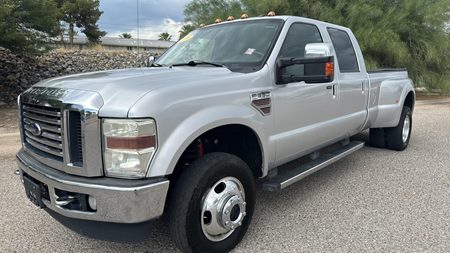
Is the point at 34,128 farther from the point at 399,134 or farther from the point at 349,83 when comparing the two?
the point at 399,134

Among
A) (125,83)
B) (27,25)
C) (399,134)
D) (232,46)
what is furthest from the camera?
(27,25)

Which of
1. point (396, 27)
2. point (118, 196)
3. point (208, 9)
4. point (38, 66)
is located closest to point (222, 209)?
point (118, 196)

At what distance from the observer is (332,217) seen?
12.5 feet

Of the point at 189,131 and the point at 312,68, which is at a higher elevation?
the point at 312,68

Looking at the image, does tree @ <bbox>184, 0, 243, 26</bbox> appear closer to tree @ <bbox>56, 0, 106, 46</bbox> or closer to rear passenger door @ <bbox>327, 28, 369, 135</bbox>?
rear passenger door @ <bbox>327, 28, 369, 135</bbox>

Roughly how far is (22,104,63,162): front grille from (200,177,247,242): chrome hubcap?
1.06m

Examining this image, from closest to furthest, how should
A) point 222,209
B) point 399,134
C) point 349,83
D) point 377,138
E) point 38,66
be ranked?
point 222,209, point 349,83, point 399,134, point 377,138, point 38,66

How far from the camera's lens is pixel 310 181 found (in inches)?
195

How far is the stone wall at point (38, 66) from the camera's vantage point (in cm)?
1323

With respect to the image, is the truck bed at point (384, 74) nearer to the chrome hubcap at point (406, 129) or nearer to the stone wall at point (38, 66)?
the chrome hubcap at point (406, 129)

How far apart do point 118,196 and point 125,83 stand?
75 centimetres

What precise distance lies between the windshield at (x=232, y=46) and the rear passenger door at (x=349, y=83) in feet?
3.85

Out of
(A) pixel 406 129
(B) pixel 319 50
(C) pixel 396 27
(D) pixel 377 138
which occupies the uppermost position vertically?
(C) pixel 396 27

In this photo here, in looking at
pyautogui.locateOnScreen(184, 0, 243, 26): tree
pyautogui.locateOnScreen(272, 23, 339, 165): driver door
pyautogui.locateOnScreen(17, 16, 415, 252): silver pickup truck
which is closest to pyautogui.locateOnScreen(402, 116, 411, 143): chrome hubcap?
pyautogui.locateOnScreen(272, 23, 339, 165): driver door
